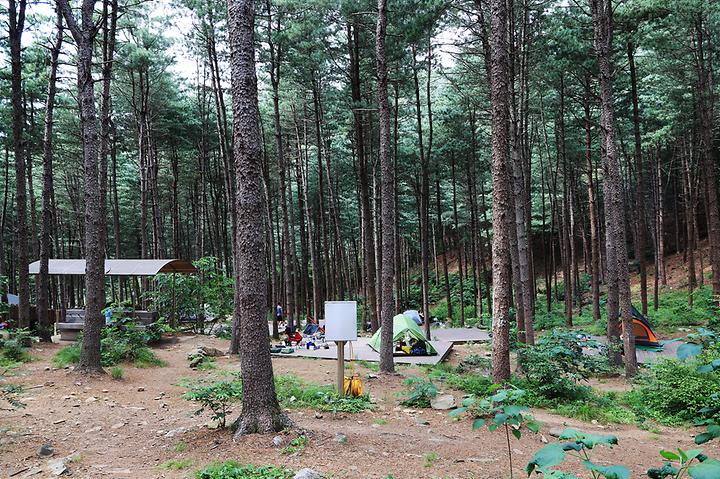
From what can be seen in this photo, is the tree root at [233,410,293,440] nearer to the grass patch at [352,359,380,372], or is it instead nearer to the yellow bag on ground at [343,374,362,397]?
the yellow bag on ground at [343,374,362,397]

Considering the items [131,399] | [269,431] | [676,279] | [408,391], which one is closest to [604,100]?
[408,391]

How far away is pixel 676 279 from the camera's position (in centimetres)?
2344

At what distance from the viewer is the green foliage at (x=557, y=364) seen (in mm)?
7691

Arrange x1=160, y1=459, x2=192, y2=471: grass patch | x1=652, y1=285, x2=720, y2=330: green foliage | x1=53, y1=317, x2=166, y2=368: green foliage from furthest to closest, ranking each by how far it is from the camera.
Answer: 1. x1=652, y1=285, x2=720, y2=330: green foliage
2. x1=53, y1=317, x2=166, y2=368: green foliage
3. x1=160, y1=459, x2=192, y2=471: grass patch

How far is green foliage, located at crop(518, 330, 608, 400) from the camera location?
7.69 metres

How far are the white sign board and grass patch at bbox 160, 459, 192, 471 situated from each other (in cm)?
305

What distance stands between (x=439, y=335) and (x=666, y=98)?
489 inches

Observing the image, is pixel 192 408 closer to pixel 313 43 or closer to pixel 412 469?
pixel 412 469

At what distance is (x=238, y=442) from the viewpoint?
15.7 feet

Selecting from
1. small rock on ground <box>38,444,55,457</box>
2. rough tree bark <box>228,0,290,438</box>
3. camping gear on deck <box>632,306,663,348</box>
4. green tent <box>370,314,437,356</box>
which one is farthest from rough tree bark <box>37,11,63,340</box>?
camping gear on deck <box>632,306,663,348</box>

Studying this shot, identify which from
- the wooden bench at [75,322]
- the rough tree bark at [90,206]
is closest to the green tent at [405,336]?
the rough tree bark at [90,206]

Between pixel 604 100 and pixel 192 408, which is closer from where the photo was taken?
pixel 192 408

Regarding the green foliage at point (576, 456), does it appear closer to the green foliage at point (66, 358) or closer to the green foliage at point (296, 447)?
the green foliage at point (296, 447)

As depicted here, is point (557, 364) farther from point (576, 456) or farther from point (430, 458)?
point (576, 456)
